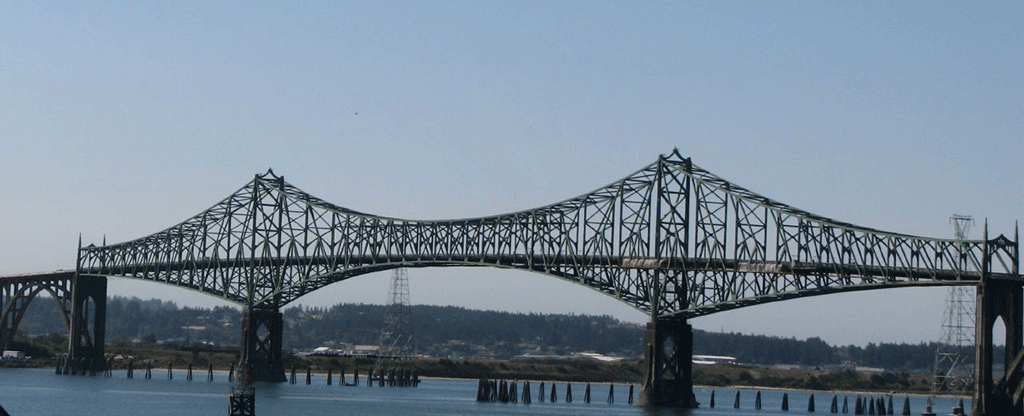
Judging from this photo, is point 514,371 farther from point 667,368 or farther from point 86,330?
point 667,368

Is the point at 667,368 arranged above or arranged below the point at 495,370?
above

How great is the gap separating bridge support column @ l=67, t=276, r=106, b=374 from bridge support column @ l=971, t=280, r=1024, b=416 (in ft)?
267

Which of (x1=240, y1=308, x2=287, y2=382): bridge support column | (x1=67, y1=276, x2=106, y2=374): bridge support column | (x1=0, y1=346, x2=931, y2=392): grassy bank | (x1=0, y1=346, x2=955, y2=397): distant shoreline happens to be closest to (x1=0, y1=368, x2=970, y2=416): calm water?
(x1=240, y1=308, x2=287, y2=382): bridge support column

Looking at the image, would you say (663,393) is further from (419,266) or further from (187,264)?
(187,264)

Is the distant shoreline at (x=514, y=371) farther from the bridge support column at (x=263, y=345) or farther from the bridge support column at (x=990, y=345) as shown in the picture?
the bridge support column at (x=990, y=345)

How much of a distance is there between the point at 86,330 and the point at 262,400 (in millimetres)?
44688

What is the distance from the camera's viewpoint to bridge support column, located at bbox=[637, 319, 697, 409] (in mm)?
102000

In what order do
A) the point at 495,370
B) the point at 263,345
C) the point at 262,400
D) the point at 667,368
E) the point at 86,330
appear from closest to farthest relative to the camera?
the point at 667,368 → the point at 262,400 → the point at 263,345 → the point at 86,330 → the point at 495,370

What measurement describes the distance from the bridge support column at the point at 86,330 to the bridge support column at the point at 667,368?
5909 centimetres

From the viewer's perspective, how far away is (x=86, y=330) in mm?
146875

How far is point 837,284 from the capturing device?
313ft

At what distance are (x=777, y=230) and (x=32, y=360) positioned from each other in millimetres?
→ 83466

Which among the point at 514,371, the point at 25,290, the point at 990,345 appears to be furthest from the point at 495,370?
the point at 990,345

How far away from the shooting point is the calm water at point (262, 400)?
96062mm
